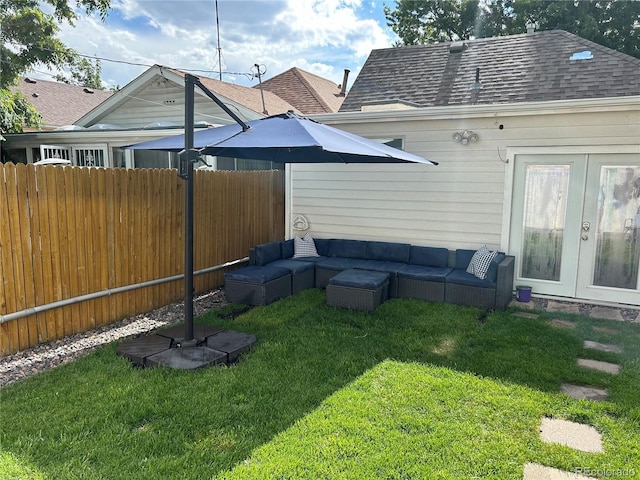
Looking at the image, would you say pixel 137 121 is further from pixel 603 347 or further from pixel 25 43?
pixel 603 347

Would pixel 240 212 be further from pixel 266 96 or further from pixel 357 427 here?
pixel 266 96

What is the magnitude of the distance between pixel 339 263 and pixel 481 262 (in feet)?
6.58

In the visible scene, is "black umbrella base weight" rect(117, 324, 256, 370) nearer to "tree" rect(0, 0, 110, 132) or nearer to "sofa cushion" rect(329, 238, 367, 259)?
"sofa cushion" rect(329, 238, 367, 259)

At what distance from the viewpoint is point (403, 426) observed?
296 cm

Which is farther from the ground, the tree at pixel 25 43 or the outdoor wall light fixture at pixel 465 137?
the tree at pixel 25 43

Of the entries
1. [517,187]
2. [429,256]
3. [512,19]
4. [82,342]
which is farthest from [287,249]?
[512,19]

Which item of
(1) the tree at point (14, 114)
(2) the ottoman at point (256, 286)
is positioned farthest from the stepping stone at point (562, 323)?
(1) the tree at point (14, 114)

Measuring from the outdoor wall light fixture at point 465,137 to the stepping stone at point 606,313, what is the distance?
2.75 m

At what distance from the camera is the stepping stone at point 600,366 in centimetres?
391

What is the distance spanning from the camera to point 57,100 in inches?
614

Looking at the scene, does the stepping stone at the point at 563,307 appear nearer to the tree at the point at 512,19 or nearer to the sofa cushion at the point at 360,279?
the sofa cushion at the point at 360,279

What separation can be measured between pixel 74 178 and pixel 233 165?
201 inches

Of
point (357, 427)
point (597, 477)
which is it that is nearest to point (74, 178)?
point (357, 427)

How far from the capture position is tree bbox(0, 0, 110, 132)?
11.4 meters
